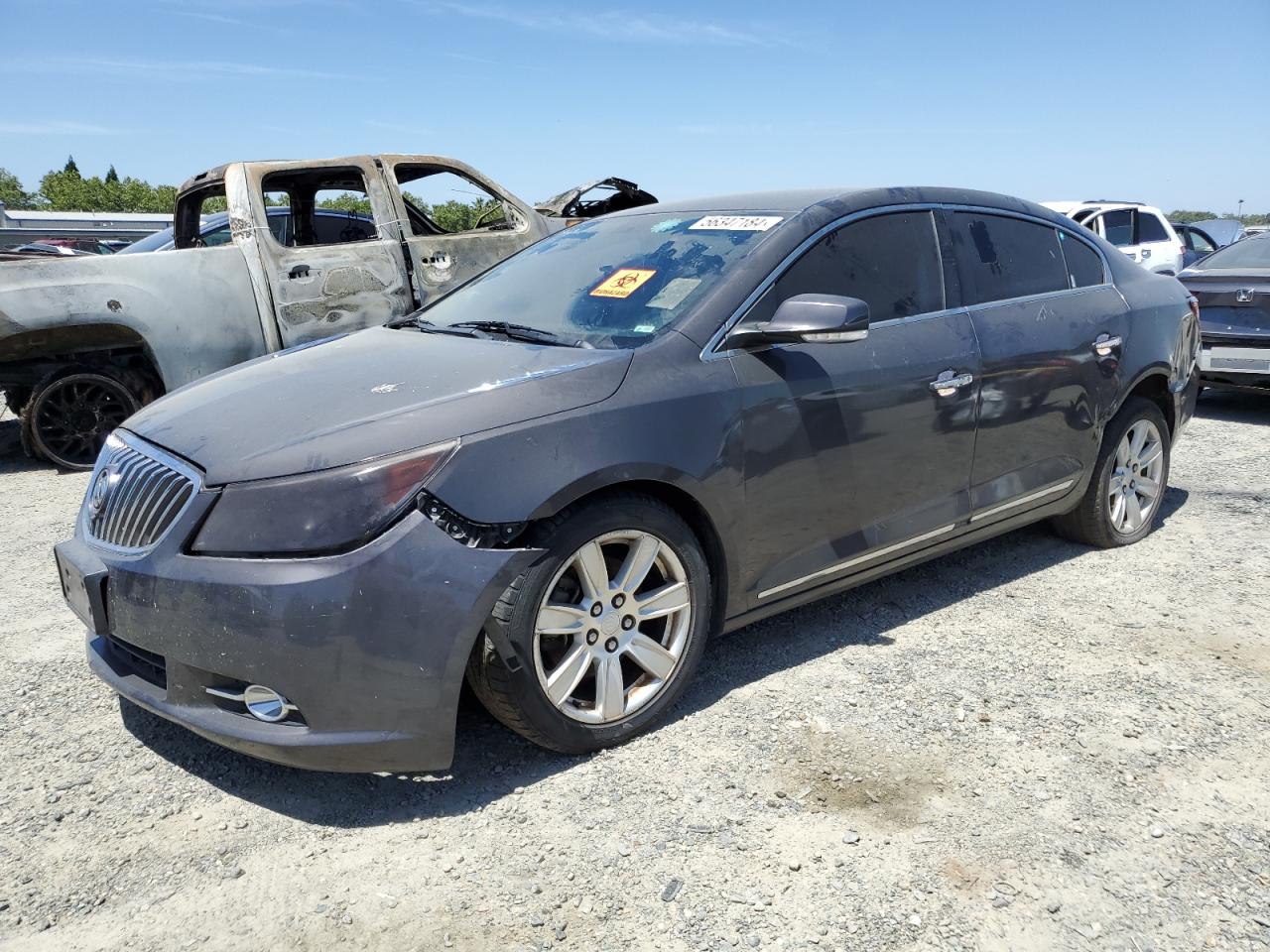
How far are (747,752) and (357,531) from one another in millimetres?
1360

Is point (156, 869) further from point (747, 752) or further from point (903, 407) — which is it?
point (903, 407)

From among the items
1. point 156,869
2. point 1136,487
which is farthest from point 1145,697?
point 156,869

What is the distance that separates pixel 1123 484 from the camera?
4871mm

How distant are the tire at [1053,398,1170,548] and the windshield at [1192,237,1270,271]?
4.70 metres

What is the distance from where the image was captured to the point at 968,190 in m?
4.20

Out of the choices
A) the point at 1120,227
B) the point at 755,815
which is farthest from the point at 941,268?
the point at 1120,227

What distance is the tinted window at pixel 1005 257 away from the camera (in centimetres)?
405

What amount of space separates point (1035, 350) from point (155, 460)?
328 centimetres

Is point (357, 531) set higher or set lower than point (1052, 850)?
higher

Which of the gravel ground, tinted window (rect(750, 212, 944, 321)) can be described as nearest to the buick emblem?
the gravel ground

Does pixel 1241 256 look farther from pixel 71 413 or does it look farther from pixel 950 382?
pixel 71 413

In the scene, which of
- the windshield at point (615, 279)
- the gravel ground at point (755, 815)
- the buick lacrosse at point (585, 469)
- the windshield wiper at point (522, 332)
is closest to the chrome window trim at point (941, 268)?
the buick lacrosse at point (585, 469)

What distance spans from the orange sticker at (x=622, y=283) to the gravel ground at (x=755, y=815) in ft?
4.49

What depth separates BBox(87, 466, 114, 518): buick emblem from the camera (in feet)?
9.93
